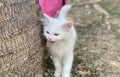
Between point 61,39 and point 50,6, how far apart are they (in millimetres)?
455

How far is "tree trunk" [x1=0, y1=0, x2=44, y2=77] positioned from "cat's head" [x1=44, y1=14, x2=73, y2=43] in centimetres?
11

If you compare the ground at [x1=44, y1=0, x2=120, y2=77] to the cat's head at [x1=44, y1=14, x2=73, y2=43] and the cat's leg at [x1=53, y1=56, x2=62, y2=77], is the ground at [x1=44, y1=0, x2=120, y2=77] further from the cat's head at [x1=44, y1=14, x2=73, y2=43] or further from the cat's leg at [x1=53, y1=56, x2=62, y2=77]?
the cat's head at [x1=44, y1=14, x2=73, y2=43]

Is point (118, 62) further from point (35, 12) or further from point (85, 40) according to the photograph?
point (35, 12)

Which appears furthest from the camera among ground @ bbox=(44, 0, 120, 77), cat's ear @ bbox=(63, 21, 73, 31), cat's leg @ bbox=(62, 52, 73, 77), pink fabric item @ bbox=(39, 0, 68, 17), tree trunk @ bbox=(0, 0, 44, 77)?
ground @ bbox=(44, 0, 120, 77)

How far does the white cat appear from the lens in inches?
142

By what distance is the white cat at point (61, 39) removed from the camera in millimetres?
3596

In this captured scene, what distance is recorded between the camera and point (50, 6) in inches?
154

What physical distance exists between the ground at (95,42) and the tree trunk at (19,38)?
2.12 feet

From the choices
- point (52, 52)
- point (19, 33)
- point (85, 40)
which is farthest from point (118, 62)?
point (19, 33)

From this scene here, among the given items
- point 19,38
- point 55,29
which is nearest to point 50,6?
point 55,29

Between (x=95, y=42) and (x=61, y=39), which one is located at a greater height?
(x=61, y=39)

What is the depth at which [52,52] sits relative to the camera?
13.0 feet

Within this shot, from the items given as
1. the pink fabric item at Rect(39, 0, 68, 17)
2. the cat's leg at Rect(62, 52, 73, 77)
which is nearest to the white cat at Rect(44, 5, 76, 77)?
the cat's leg at Rect(62, 52, 73, 77)

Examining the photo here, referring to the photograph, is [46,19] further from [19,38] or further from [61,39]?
[19,38]
